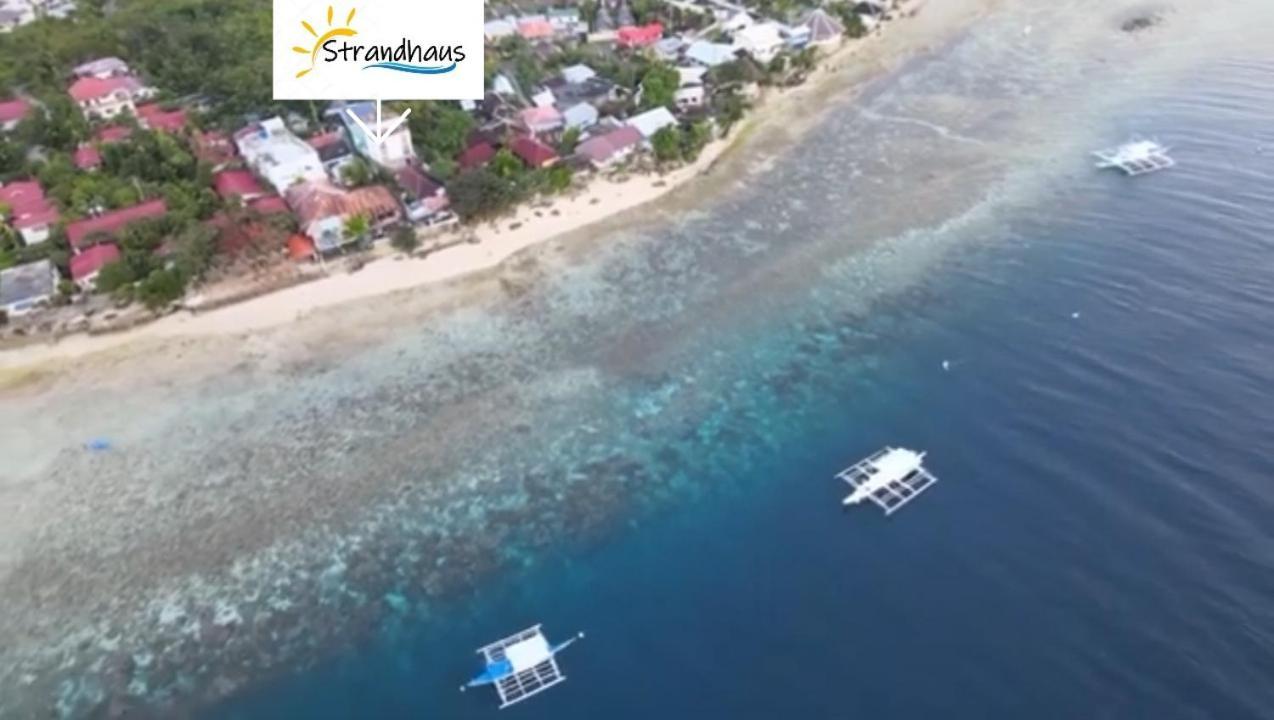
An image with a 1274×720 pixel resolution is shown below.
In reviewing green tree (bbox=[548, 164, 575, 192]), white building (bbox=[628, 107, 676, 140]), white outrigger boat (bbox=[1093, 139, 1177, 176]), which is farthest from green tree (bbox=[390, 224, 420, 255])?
white outrigger boat (bbox=[1093, 139, 1177, 176])

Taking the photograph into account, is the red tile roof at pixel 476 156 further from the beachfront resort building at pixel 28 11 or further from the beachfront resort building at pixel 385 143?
the beachfront resort building at pixel 28 11

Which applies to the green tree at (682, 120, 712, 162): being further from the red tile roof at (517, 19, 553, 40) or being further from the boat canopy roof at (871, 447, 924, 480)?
the boat canopy roof at (871, 447, 924, 480)

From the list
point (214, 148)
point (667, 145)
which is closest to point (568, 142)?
point (667, 145)

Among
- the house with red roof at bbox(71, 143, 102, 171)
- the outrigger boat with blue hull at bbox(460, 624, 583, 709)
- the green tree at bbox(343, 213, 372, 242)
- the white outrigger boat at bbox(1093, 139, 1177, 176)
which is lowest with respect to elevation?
the outrigger boat with blue hull at bbox(460, 624, 583, 709)

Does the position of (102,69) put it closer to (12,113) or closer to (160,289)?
(12,113)

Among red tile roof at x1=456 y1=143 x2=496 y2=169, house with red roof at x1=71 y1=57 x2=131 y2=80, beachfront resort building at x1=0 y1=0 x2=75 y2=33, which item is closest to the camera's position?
red tile roof at x1=456 y1=143 x2=496 y2=169

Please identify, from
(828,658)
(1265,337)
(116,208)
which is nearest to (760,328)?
(828,658)

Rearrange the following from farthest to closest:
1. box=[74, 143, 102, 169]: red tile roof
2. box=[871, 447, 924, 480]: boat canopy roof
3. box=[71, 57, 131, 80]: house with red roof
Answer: box=[71, 57, 131, 80]: house with red roof → box=[74, 143, 102, 169]: red tile roof → box=[871, 447, 924, 480]: boat canopy roof
